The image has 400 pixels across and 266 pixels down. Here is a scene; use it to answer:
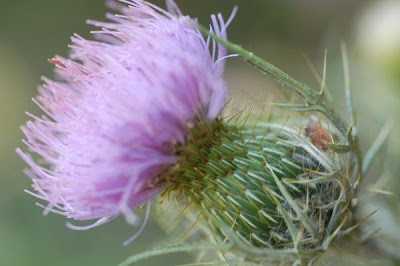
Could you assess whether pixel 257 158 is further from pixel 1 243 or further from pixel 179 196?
pixel 1 243

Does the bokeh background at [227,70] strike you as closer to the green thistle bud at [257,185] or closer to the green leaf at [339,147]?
the green thistle bud at [257,185]

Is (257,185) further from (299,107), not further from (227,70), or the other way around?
(227,70)

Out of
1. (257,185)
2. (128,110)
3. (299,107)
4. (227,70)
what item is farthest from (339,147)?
(227,70)

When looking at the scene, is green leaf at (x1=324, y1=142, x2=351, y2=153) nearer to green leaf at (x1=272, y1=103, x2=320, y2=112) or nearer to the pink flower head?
green leaf at (x1=272, y1=103, x2=320, y2=112)

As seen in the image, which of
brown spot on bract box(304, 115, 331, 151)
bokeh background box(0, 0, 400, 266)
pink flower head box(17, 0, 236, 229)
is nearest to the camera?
pink flower head box(17, 0, 236, 229)

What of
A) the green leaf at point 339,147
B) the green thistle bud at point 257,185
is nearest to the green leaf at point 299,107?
the green leaf at point 339,147

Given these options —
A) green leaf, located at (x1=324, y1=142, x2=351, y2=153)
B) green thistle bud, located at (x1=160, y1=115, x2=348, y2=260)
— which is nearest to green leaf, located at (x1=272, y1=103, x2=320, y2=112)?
green leaf, located at (x1=324, y1=142, x2=351, y2=153)
